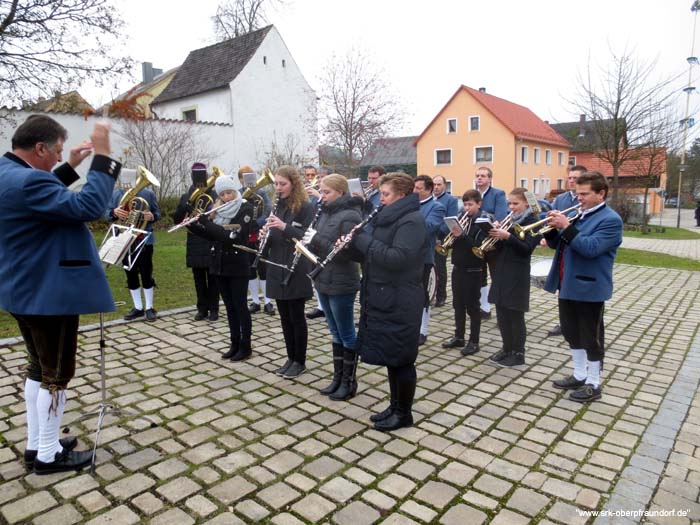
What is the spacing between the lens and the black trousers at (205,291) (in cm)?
707

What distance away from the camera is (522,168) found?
39125 mm

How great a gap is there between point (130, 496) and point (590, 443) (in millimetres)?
3329

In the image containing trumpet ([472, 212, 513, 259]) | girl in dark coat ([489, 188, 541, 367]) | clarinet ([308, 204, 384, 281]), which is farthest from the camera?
trumpet ([472, 212, 513, 259])

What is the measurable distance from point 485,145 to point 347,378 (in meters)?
37.5

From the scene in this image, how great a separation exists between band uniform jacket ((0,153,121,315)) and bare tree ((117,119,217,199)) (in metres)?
14.6

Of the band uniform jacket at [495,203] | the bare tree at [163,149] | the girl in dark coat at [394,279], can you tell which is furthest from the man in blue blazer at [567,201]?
the bare tree at [163,149]

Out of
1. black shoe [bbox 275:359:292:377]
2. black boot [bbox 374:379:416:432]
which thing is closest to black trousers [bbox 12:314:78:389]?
black shoe [bbox 275:359:292:377]

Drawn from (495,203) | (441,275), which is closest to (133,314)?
(441,275)

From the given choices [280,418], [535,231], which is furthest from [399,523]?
[535,231]

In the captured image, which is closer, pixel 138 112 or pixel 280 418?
pixel 280 418

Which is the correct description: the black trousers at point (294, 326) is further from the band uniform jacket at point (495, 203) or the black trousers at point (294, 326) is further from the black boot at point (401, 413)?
the band uniform jacket at point (495, 203)

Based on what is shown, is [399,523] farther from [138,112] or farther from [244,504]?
[138,112]

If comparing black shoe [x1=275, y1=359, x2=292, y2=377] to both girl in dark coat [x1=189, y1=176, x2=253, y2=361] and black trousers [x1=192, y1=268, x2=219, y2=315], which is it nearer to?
girl in dark coat [x1=189, y1=176, x2=253, y2=361]

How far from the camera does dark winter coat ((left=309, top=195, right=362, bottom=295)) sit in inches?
170
